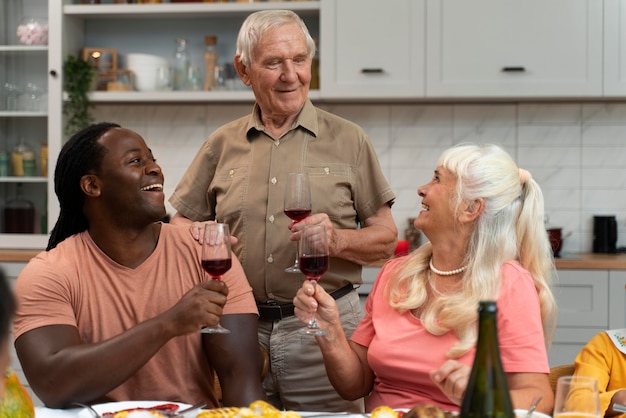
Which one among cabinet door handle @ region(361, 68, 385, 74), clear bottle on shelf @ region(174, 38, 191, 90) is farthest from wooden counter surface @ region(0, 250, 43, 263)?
cabinet door handle @ region(361, 68, 385, 74)

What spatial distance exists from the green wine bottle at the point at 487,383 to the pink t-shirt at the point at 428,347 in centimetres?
73

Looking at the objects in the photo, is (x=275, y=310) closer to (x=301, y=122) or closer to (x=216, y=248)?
(x=301, y=122)

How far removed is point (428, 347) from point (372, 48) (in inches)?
92.5

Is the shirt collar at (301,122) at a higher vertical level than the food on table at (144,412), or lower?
higher

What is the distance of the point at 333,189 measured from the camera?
2.58 meters

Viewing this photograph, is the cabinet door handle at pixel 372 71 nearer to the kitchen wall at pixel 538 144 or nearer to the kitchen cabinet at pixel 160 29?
the kitchen cabinet at pixel 160 29

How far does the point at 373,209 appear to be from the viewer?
105 inches

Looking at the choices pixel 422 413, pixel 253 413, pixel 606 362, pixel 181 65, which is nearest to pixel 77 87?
pixel 181 65

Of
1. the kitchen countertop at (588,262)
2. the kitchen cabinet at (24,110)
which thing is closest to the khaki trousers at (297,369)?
the kitchen countertop at (588,262)

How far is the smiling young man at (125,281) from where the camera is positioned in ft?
6.57

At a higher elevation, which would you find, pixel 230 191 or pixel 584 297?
pixel 230 191

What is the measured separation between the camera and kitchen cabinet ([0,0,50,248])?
14.9 ft

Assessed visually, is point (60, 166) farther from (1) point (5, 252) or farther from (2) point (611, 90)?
(2) point (611, 90)

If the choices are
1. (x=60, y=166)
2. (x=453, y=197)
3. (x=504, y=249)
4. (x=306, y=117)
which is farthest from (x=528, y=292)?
(x=60, y=166)
